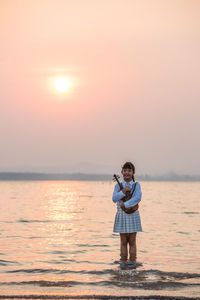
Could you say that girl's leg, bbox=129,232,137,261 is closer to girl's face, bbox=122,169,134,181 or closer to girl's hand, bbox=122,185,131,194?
girl's hand, bbox=122,185,131,194

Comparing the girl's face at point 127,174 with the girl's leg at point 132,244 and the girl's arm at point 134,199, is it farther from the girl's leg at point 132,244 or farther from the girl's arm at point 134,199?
the girl's leg at point 132,244

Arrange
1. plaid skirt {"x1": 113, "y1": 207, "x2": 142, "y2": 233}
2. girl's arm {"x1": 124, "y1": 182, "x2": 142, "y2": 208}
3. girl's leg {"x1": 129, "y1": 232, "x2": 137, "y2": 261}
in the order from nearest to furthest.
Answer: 1. girl's arm {"x1": 124, "y1": 182, "x2": 142, "y2": 208}
2. plaid skirt {"x1": 113, "y1": 207, "x2": 142, "y2": 233}
3. girl's leg {"x1": 129, "y1": 232, "x2": 137, "y2": 261}

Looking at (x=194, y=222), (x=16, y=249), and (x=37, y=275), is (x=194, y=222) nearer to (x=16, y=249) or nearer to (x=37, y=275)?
(x=16, y=249)

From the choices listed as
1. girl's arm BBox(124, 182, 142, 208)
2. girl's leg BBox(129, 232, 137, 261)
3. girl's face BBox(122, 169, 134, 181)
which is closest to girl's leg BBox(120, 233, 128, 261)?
girl's leg BBox(129, 232, 137, 261)

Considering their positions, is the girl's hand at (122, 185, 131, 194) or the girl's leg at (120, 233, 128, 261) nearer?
the girl's hand at (122, 185, 131, 194)

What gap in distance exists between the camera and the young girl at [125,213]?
11.8 m

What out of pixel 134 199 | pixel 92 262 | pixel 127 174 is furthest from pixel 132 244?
pixel 92 262

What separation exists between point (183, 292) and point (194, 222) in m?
20.4

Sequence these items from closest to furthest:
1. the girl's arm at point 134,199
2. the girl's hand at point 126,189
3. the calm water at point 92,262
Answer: the calm water at point 92,262
the girl's hand at point 126,189
the girl's arm at point 134,199

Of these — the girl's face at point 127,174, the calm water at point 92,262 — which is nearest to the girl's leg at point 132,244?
the calm water at point 92,262

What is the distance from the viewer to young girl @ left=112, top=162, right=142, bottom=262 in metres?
11.8

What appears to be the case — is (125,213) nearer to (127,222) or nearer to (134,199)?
(127,222)

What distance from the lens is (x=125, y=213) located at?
12.1 meters

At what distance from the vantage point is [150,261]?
14.7 m
